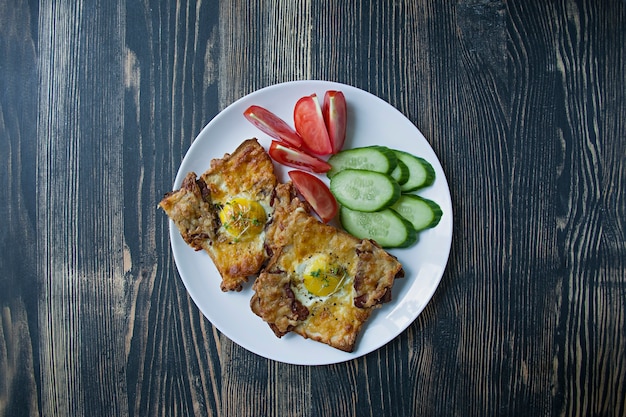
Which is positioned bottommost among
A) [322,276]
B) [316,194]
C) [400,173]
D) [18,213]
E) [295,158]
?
[322,276]

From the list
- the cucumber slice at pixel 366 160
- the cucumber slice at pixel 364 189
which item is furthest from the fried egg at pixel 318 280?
the cucumber slice at pixel 366 160

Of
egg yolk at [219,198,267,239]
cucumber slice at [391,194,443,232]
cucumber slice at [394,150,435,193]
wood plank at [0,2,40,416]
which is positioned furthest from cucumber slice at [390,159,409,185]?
wood plank at [0,2,40,416]

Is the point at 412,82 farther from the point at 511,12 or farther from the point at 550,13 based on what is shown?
the point at 550,13

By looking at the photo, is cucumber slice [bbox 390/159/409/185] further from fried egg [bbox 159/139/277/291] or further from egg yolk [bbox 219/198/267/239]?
egg yolk [bbox 219/198/267/239]

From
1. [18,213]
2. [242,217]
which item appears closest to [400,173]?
[242,217]

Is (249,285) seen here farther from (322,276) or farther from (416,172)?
(416,172)
